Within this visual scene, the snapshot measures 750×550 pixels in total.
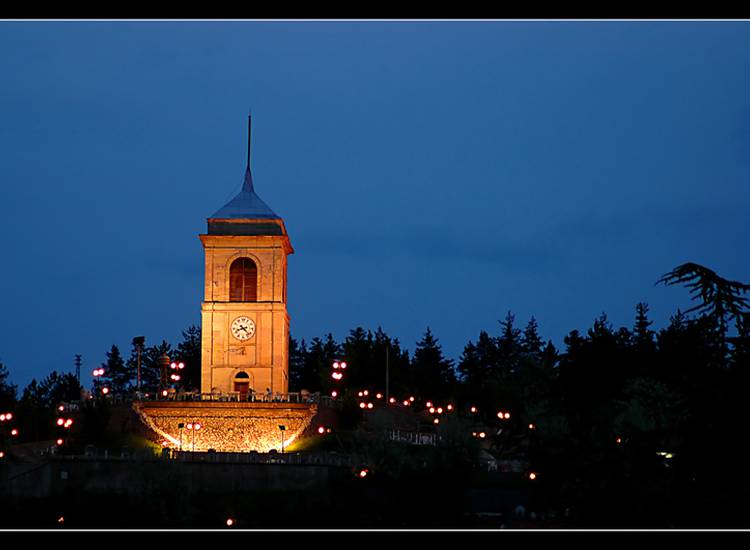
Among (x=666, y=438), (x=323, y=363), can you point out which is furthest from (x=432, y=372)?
(x=666, y=438)

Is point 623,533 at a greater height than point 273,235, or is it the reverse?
point 273,235

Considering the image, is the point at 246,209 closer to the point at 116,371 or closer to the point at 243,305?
the point at 243,305

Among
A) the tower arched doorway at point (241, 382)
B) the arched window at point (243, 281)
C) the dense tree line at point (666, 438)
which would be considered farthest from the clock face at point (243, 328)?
the dense tree line at point (666, 438)

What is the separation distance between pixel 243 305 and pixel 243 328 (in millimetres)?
1382

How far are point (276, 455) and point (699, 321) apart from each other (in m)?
51.5

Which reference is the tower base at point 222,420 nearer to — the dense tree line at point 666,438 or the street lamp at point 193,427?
the street lamp at point 193,427

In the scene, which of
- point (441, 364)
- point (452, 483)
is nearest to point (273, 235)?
point (452, 483)

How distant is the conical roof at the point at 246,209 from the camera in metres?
73.2

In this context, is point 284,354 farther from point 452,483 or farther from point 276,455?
point 452,483

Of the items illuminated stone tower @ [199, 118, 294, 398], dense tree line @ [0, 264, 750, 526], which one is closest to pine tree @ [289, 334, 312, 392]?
illuminated stone tower @ [199, 118, 294, 398]

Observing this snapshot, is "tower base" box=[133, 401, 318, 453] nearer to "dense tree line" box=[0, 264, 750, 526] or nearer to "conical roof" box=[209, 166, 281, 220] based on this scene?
"conical roof" box=[209, 166, 281, 220]

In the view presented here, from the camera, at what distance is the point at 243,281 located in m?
73.0

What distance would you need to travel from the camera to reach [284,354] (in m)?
73.9
